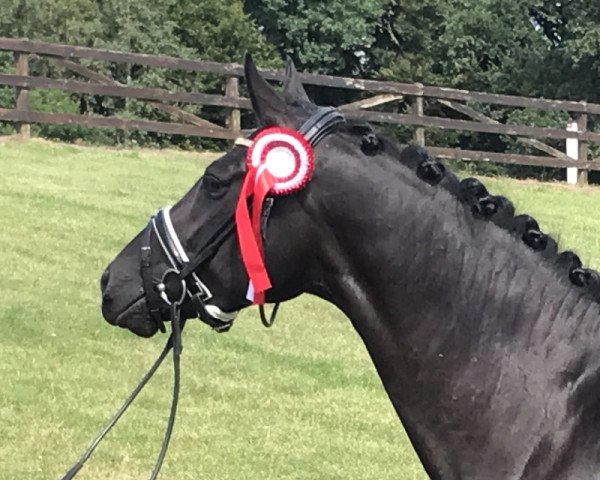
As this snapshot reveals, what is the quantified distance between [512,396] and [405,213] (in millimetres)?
636

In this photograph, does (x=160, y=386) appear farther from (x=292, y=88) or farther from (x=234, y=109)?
(x=234, y=109)

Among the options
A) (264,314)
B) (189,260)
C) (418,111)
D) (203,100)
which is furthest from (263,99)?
(418,111)

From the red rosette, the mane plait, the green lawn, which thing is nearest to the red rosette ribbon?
the red rosette

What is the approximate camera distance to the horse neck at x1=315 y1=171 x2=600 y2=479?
127 inches

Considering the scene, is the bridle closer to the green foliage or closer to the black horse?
the black horse

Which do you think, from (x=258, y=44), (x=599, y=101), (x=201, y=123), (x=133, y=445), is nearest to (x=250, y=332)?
(x=133, y=445)

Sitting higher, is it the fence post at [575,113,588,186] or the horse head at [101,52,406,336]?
the horse head at [101,52,406,336]

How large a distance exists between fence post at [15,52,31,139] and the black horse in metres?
14.5

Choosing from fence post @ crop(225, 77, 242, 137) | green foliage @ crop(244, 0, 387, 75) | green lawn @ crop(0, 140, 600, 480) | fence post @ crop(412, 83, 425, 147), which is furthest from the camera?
green foliage @ crop(244, 0, 387, 75)

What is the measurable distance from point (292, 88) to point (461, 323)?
947mm

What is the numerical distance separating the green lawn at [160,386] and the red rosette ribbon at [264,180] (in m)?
2.61

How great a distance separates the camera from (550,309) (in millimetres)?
3281

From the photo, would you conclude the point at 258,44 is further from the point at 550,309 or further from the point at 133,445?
the point at 550,309

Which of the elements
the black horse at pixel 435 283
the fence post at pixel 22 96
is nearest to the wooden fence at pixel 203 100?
the fence post at pixel 22 96
